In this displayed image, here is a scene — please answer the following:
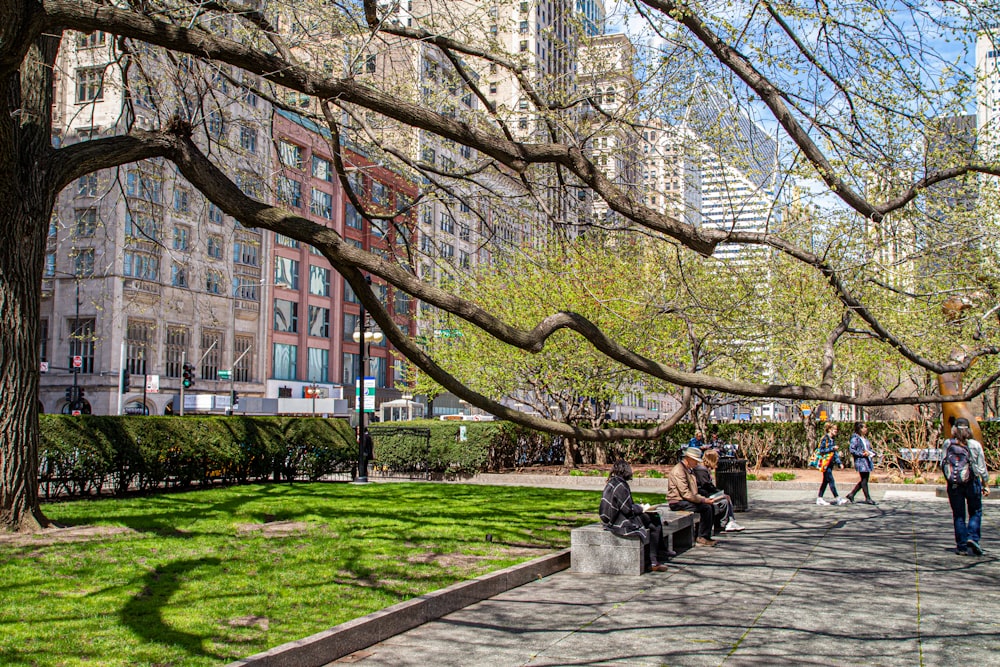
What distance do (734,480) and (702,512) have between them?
4.66 meters

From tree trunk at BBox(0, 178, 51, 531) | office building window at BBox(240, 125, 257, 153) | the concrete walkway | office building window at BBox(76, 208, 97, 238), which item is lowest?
the concrete walkway

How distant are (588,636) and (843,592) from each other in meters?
3.31

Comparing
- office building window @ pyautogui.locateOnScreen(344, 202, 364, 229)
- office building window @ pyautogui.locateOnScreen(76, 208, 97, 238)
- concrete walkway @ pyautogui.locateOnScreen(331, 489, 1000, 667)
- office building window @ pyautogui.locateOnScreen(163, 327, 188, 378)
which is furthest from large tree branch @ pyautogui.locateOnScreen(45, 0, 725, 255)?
office building window @ pyautogui.locateOnScreen(344, 202, 364, 229)

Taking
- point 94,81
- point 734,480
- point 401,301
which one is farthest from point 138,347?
point 734,480

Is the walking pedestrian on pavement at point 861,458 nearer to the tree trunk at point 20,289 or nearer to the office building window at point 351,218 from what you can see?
the tree trunk at point 20,289

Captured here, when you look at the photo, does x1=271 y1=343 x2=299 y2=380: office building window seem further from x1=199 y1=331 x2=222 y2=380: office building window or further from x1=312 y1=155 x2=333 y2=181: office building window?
x1=312 y1=155 x2=333 y2=181: office building window

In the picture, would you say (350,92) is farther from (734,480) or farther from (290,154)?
(290,154)

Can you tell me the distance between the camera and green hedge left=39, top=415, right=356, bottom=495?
14.8m

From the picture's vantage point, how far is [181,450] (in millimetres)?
Answer: 17578

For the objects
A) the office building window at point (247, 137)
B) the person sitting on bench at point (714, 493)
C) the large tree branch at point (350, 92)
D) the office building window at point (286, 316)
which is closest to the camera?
the large tree branch at point (350, 92)

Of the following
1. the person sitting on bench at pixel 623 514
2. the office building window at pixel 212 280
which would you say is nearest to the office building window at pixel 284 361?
the office building window at pixel 212 280

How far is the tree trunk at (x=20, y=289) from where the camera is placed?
9.73 metres

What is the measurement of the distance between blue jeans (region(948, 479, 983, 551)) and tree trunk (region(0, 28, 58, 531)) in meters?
11.3

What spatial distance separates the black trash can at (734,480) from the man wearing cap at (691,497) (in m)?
4.36
